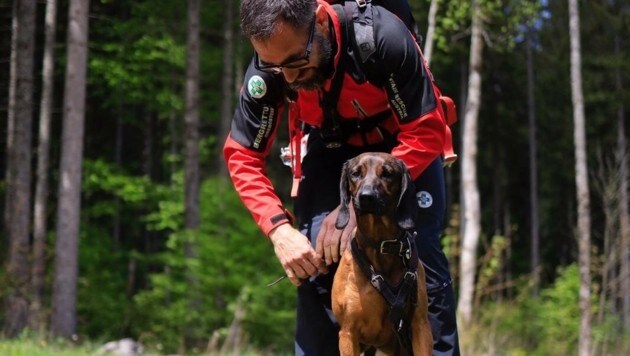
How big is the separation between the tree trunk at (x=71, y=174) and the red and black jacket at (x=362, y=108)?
13030 millimetres

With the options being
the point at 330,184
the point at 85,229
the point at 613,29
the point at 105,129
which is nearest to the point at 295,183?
the point at 330,184

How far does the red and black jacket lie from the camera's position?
12.4ft

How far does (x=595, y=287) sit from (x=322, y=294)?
1483 centimetres

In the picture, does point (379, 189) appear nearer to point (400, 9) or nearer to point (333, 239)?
point (333, 239)

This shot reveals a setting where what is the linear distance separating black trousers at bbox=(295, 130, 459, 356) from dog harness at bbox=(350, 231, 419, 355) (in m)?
0.27

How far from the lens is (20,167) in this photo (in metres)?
18.5

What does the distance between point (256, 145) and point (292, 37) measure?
0.66 metres

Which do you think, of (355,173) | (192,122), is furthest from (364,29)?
(192,122)

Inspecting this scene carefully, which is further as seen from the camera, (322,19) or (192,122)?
(192,122)

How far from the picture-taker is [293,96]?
4.06m

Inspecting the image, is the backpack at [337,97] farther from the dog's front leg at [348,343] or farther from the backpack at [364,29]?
the dog's front leg at [348,343]

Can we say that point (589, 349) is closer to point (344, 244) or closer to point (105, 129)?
point (344, 244)

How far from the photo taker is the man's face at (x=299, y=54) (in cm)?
368

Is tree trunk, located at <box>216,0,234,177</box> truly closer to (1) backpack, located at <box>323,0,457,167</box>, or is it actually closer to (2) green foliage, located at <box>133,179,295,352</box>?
(2) green foliage, located at <box>133,179,295,352</box>
